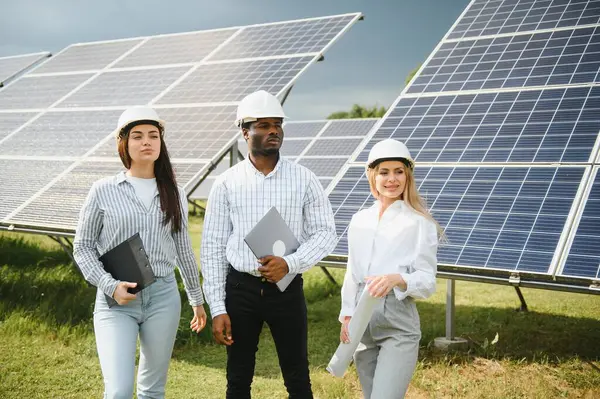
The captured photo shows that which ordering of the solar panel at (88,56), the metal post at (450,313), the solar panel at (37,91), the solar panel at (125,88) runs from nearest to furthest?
the metal post at (450,313) → the solar panel at (125,88) → the solar panel at (37,91) → the solar panel at (88,56)

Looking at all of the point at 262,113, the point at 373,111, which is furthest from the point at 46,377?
the point at 373,111

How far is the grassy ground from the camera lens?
231 inches

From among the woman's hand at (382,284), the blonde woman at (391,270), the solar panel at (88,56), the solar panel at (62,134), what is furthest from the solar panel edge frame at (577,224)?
the solar panel at (88,56)

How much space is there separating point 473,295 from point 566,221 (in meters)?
4.96

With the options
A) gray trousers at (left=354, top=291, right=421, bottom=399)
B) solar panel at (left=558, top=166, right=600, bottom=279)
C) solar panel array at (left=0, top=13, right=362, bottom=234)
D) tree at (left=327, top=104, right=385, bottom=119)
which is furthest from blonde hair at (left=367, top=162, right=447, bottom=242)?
tree at (left=327, top=104, right=385, bottom=119)

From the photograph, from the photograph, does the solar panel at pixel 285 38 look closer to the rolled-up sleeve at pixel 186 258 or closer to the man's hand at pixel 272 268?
the rolled-up sleeve at pixel 186 258

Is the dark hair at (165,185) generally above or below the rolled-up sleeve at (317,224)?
above

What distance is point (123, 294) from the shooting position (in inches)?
142

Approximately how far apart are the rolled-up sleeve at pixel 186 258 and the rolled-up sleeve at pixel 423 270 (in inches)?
52.0

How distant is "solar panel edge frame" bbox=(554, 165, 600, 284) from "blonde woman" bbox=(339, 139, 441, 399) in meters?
2.04

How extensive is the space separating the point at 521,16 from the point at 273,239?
8.19 metres

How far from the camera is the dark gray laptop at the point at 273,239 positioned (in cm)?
352

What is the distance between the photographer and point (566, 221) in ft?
19.6

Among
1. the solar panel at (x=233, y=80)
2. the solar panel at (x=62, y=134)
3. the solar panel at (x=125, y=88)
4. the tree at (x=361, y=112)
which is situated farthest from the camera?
the tree at (x=361, y=112)
